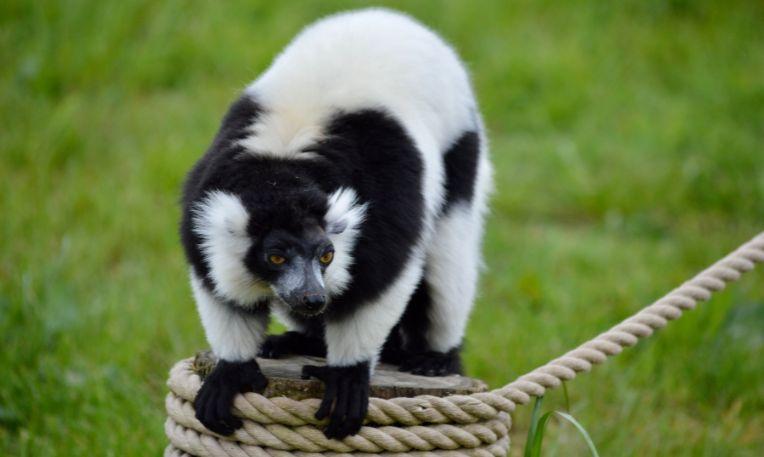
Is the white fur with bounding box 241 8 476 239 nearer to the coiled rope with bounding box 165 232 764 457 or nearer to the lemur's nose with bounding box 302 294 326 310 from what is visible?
the lemur's nose with bounding box 302 294 326 310

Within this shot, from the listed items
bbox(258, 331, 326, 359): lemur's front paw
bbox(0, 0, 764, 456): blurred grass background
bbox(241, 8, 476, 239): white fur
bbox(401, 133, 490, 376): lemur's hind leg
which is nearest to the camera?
bbox(241, 8, 476, 239): white fur

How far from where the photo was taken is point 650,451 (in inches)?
180

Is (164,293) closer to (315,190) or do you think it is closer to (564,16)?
(315,190)

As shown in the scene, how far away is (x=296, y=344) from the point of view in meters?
3.73

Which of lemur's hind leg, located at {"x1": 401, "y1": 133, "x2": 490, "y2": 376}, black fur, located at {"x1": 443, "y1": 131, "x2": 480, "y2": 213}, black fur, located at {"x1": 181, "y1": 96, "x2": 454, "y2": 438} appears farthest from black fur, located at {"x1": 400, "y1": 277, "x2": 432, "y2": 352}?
black fur, located at {"x1": 181, "y1": 96, "x2": 454, "y2": 438}

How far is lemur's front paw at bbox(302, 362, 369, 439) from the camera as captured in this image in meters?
2.92

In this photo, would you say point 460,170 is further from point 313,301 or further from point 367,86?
point 313,301

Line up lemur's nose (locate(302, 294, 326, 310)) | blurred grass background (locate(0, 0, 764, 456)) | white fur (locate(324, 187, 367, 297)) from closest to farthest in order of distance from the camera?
lemur's nose (locate(302, 294, 326, 310)), white fur (locate(324, 187, 367, 297)), blurred grass background (locate(0, 0, 764, 456))

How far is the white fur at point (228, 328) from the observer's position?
314cm

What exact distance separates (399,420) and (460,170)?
4.37 ft

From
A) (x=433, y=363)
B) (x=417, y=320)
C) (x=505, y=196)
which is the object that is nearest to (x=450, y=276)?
(x=417, y=320)

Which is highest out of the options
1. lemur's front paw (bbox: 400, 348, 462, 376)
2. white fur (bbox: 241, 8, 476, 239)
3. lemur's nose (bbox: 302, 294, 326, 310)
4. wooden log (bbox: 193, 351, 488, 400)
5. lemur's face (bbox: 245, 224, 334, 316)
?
white fur (bbox: 241, 8, 476, 239)

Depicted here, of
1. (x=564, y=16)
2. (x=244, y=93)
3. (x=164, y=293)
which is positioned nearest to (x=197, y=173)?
(x=244, y=93)

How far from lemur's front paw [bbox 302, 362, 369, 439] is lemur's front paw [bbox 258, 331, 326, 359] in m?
0.55
